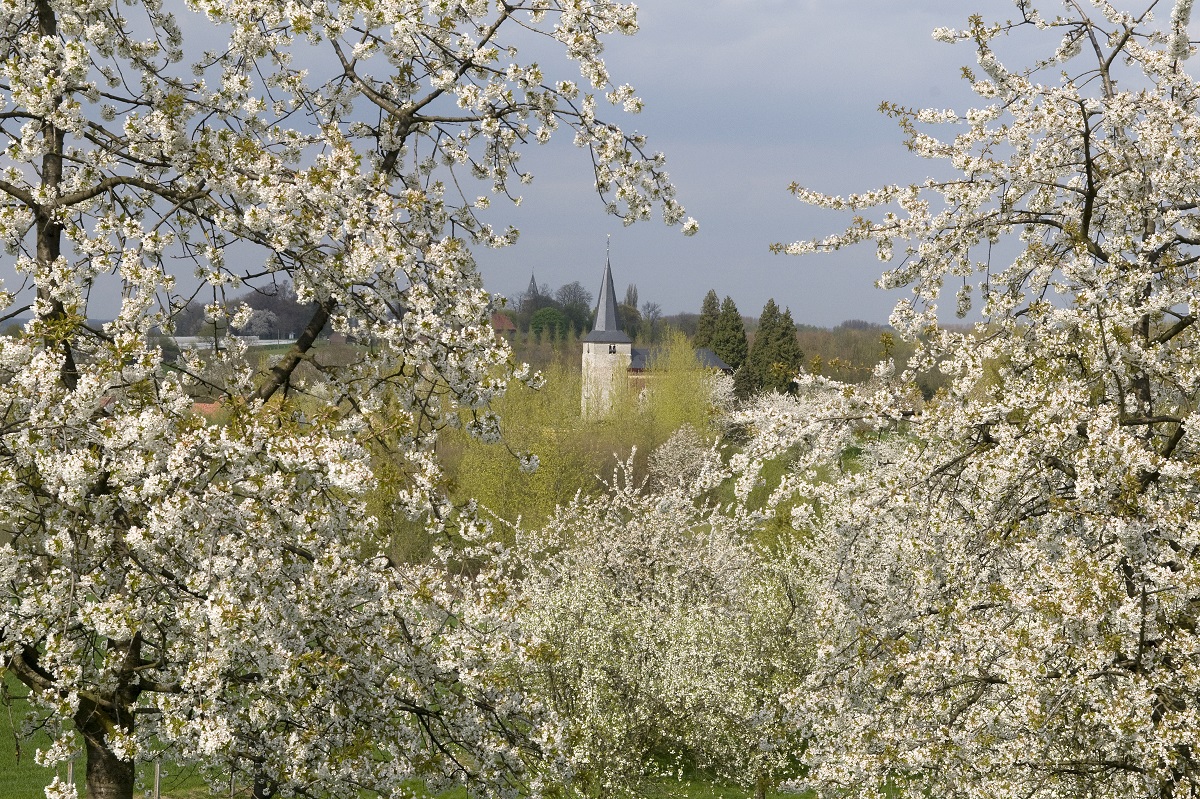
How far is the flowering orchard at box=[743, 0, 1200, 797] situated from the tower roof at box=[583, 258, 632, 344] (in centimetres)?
6388

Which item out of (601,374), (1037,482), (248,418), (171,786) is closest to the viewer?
(248,418)

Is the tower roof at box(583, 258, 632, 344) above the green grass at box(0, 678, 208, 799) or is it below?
above

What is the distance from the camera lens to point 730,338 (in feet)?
234

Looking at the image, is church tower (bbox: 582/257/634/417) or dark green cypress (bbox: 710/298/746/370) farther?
dark green cypress (bbox: 710/298/746/370)

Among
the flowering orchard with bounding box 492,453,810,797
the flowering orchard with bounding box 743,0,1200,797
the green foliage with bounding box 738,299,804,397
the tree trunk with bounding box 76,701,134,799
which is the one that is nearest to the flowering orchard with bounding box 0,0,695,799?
the tree trunk with bounding box 76,701,134,799

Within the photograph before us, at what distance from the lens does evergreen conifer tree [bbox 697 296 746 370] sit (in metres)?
71.1

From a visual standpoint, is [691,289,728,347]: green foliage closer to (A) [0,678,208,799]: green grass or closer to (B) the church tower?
(B) the church tower

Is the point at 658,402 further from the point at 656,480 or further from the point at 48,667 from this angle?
the point at 48,667

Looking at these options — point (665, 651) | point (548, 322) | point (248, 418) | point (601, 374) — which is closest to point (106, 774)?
point (248, 418)

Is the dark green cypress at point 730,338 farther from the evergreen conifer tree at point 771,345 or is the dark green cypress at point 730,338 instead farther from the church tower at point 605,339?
the church tower at point 605,339

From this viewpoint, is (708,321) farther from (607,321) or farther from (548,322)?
(548,322)

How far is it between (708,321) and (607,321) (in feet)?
23.5

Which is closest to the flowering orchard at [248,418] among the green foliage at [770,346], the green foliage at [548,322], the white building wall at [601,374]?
the white building wall at [601,374]

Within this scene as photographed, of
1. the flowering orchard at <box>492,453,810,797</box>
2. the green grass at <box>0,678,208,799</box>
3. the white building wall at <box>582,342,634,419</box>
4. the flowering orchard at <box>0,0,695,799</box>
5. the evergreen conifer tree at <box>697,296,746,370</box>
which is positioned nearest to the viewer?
the flowering orchard at <box>0,0,695,799</box>
